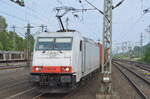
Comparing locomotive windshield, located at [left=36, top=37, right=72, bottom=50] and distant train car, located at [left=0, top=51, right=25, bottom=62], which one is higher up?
locomotive windshield, located at [left=36, top=37, right=72, bottom=50]

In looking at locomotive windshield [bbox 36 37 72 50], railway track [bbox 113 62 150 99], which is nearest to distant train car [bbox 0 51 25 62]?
railway track [bbox 113 62 150 99]

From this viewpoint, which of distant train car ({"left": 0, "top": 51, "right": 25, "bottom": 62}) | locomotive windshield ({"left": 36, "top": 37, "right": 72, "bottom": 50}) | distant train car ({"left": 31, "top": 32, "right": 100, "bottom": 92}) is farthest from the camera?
distant train car ({"left": 0, "top": 51, "right": 25, "bottom": 62})

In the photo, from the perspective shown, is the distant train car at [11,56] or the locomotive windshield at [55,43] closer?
the locomotive windshield at [55,43]

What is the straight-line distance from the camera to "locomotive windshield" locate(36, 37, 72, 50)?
480 inches

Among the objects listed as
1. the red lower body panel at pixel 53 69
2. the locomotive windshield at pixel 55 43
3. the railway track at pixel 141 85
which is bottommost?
the railway track at pixel 141 85

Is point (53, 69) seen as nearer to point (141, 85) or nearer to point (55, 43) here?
point (55, 43)

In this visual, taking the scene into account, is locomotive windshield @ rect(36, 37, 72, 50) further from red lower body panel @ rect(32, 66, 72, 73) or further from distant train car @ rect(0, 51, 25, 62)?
distant train car @ rect(0, 51, 25, 62)

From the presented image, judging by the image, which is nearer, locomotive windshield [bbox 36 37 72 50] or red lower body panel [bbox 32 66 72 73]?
red lower body panel [bbox 32 66 72 73]

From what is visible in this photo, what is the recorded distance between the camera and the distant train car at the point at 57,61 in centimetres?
1122

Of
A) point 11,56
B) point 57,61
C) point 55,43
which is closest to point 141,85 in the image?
point 55,43

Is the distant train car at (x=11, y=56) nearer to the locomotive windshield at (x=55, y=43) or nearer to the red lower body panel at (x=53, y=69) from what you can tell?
the locomotive windshield at (x=55, y=43)

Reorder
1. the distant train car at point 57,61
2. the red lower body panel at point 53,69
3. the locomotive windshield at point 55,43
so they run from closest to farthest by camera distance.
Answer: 1. the distant train car at point 57,61
2. the red lower body panel at point 53,69
3. the locomotive windshield at point 55,43

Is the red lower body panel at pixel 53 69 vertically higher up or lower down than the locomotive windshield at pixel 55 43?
lower down

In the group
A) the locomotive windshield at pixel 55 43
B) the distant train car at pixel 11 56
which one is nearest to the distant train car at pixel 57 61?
the locomotive windshield at pixel 55 43
